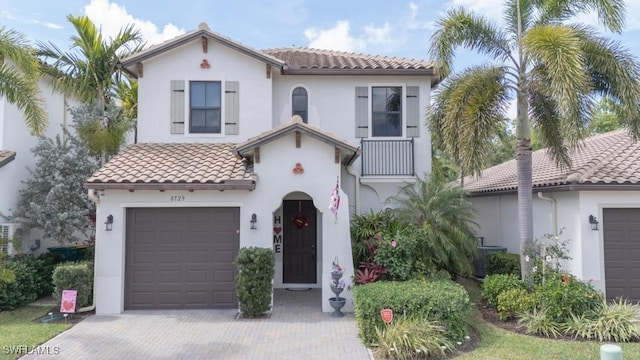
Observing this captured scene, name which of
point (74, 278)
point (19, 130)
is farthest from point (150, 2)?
point (74, 278)

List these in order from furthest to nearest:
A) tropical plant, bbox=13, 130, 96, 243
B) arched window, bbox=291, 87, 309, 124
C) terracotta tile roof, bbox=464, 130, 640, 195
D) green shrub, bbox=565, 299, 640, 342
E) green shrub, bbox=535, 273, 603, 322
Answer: arched window, bbox=291, 87, 309, 124 → tropical plant, bbox=13, 130, 96, 243 → terracotta tile roof, bbox=464, 130, 640, 195 → green shrub, bbox=535, 273, 603, 322 → green shrub, bbox=565, 299, 640, 342

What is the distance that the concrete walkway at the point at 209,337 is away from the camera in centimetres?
787

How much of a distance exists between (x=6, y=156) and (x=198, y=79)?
6056 millimetres

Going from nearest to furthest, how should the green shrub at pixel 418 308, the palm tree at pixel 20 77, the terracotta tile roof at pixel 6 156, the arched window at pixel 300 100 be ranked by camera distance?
the green shrub at pixel 418 308, the palm tree at pixel 20 77, the terracotta tile roof at pixel 6 156, the arched window at pixel 300 100

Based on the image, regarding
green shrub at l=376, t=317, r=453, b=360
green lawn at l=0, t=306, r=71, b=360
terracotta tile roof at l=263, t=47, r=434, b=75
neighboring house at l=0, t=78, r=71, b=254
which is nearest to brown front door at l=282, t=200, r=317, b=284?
terracotta tile roof at l=263, t=47, r=434, b=75

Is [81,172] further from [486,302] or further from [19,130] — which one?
[486,302]

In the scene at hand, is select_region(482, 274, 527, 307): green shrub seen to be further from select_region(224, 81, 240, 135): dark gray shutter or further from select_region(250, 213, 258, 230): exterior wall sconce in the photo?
select_region(224, 81, 240, 135): dark gray shutter

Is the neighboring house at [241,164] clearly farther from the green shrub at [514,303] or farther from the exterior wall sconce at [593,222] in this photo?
the exterior wall sconce at [593,222]

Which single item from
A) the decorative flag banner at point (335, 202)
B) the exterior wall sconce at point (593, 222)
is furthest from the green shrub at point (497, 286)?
the decorative flag banner at point (335, 202)

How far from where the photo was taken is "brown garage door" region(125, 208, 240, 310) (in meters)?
11.0

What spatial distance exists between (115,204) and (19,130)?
18.5ft

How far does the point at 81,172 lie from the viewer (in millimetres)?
13430

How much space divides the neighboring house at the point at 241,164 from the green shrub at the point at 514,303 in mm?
3614

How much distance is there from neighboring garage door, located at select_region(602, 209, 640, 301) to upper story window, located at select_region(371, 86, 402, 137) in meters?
6.37
